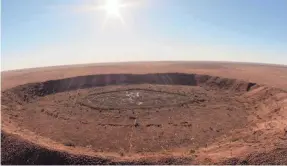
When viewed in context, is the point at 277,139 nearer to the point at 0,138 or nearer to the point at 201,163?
the point at 201,163

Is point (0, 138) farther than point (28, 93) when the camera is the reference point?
No

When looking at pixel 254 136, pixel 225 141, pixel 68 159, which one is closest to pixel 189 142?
pixel 225 141

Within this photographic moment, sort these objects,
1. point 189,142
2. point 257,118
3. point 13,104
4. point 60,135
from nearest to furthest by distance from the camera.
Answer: point 189,142 < point 60,135 < point 257,118 < point 13,104

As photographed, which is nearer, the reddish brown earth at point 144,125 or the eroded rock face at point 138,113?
the reddish brown earth at point 144,125

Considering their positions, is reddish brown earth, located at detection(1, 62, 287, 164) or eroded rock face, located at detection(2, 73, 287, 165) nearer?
reddish brown earth, located at detection(1, 62, 287, 164)

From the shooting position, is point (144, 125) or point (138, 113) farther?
point (138, 113)

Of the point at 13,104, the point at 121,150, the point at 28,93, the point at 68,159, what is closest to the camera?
the point at 68,159

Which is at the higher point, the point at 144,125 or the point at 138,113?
the point at 138,113

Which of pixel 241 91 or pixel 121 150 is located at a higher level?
pixel 241 91
